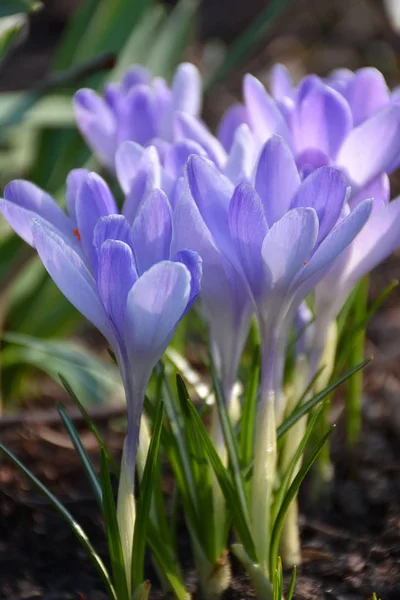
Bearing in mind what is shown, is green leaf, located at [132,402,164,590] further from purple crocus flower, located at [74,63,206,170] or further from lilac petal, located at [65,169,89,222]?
purple crocus flower, located at [74,63,206,170]

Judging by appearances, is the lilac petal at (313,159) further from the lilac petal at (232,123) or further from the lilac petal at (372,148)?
the lilac petal at (232,123)

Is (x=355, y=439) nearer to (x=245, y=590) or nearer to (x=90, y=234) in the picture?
(x=245, y=590)

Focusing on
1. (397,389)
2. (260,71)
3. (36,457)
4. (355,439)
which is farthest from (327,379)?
(260,71)

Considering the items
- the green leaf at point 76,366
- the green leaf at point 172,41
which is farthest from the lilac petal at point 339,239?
the green leaf at point 172,41

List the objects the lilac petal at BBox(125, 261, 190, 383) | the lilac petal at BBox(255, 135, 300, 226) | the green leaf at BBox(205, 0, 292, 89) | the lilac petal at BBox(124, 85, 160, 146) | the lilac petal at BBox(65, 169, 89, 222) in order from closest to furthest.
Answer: the lilac petal at BBox(125, 261, 190, 383) → the lilac petal at BBox(255, 135, 300, 226) → the lilac petal at BBox(65, 169, 89, 222) → the lilac petal at BBox(124, 85, 160, 146) → the green leaf at BBox(205, 0, 292, 89)

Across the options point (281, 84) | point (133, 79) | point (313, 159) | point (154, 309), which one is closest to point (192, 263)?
point (154, 309)

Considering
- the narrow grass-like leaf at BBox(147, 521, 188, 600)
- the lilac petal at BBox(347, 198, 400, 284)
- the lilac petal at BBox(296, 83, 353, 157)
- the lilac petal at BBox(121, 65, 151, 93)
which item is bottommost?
the narrow grass-like leaf at BBox(147, 521, 188, 600)

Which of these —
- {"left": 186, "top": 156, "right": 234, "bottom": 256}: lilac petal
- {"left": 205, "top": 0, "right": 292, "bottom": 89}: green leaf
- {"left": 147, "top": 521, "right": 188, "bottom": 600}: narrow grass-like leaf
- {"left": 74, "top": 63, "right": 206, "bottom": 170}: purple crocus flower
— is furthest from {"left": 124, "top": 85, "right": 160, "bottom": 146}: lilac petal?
{"left": 205, "top": 0, "right": 292, "bottom": 89}: green leaf
